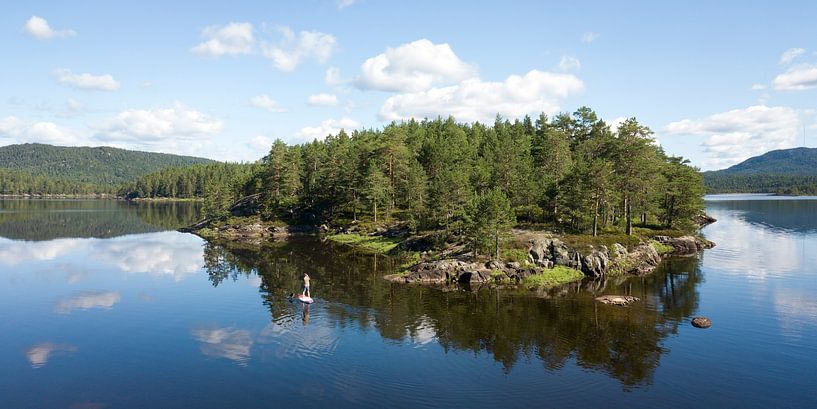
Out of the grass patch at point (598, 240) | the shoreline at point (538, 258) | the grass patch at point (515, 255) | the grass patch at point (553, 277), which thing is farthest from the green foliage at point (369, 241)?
the grass patch at point (598, 240)

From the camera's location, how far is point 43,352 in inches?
1510

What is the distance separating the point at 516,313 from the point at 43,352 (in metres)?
42.0

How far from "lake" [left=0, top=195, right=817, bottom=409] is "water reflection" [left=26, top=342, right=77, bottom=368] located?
24 centimetres

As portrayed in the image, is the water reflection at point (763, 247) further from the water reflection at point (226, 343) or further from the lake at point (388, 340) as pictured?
the water reflection at point (226, 343)

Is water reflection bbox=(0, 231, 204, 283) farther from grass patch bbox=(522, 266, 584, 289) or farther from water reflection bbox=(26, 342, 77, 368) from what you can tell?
grass patch bbox=(522, 266, 584, 289)

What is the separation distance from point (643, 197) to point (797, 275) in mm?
24098

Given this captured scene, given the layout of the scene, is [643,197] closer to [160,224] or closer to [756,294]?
[756,294]

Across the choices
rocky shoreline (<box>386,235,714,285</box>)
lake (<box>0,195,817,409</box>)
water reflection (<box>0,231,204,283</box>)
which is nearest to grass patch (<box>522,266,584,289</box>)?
rocky shoreline (<box>386,235,714,285</box>)

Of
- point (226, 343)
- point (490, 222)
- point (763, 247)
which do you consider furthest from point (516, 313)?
point (763, 247)

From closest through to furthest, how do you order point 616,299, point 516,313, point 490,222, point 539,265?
point 516,313 → point 616,299 → point 490,222 → point 539,265

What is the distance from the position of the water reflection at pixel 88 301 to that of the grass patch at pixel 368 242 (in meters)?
44.9

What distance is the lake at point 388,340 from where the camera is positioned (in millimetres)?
31453

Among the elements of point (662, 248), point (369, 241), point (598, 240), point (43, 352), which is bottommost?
point (43, 352)

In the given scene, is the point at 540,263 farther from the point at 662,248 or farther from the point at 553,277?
the point at 662,248
